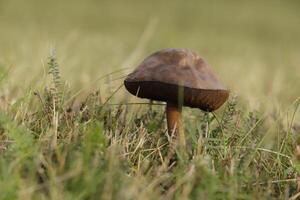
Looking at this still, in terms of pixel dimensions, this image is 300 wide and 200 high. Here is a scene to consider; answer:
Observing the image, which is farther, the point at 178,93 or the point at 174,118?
the point at 174,118

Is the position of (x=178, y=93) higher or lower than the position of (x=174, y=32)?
lower

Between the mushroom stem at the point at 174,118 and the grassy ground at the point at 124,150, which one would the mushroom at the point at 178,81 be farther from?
the grassy ground at the point at 124,150

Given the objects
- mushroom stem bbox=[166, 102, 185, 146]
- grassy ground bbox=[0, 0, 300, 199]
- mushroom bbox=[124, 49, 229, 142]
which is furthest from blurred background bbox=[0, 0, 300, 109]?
mushroom bbox=[124, 49, 229, 142]

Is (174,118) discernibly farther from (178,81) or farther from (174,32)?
(174,32)

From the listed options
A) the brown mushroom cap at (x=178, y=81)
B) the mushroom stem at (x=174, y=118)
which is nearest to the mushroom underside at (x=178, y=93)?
the brown mushroom cap at (x=178, y=81)

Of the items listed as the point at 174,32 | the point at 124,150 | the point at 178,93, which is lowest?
the point at 124,150

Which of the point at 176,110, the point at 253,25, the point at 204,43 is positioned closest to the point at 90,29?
the point at 204,43

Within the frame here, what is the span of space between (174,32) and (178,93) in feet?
18.0

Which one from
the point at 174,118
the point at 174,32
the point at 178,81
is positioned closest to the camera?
the point at 178,81

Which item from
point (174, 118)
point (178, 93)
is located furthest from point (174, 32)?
point (178, 93)

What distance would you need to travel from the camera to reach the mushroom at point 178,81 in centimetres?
236

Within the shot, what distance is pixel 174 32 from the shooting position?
307 inches

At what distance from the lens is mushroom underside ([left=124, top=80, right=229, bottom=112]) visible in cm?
237

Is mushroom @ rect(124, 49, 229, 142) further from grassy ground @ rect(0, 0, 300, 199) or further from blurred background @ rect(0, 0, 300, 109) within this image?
blurred background @ rect(0, 0, 300, 109)
